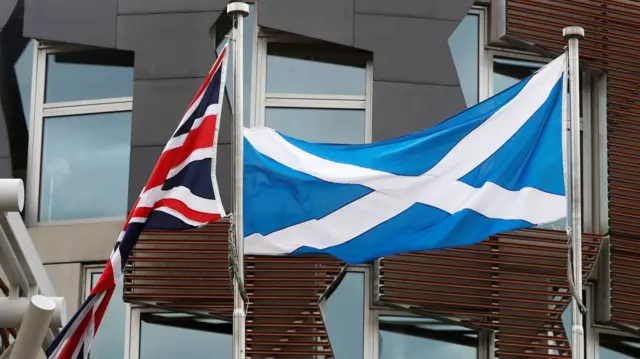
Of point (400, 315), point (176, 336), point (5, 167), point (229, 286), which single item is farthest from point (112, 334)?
point (400, 315)

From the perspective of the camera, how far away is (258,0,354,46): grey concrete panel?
742 inches

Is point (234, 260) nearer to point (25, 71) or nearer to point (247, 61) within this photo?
point (247, 61)

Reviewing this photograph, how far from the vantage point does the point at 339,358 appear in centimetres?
1841

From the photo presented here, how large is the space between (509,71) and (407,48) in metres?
1.42

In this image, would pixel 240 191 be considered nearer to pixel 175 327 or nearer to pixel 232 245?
pixel 232 245

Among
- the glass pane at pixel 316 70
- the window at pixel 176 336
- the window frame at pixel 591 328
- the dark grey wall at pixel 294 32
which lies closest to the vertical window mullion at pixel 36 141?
the dark grey wall at pixel 294 32

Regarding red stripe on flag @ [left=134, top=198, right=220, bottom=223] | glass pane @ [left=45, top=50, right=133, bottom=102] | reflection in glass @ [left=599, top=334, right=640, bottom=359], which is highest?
glass pane @ [left=45, top=50, right=133, bottom=102]

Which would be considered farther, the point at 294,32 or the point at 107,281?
the point at 294,32

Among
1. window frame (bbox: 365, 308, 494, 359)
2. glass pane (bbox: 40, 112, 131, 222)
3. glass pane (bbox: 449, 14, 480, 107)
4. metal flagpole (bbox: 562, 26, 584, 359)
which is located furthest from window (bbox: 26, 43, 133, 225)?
metal flagpole (bbox: 562, 26, 584, 359)

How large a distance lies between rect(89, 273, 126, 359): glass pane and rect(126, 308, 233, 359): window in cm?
21

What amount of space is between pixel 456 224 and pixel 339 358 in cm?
397

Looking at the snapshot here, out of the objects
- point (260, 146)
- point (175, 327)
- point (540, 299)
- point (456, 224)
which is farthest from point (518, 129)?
point (175, 327)

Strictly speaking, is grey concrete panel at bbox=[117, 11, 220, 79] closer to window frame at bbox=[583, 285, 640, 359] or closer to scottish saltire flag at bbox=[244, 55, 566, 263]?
scottish saltire flag at bbox=[244, 55, 566, 263]

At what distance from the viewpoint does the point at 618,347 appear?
19297 mm
